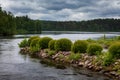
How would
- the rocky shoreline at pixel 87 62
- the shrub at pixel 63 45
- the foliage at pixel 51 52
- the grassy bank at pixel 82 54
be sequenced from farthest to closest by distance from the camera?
the shrub at pixel 63 45
the foliage at pixel 51 52
the grassy bank at pixel 82 54
the rocky shoreline at pixel 87 62

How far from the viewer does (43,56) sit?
101ft

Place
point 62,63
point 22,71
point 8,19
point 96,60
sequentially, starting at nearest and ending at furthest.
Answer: point 22,71
point 96,60
point 62,63
point 8,19

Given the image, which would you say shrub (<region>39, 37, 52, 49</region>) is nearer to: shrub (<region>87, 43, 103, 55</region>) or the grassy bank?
the grassy bank

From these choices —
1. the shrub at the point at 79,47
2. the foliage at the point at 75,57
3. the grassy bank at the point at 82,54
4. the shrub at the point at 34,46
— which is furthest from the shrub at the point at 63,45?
the foliage at the point at 75,57

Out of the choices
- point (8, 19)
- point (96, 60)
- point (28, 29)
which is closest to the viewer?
point (96, 60)

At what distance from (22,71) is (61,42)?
10.4 meters

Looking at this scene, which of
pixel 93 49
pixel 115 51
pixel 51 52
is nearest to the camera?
pixel 115 51

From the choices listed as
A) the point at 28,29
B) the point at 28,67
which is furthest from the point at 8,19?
the point at 28,67

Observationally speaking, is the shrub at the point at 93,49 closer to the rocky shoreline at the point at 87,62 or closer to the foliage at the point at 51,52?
the rocky shoreline at the point at 87,62

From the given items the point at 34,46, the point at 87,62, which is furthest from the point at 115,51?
the point at 34,46

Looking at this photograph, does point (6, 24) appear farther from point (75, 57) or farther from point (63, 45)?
point (75, 57)

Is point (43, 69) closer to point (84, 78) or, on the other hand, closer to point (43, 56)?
point (84, 78)

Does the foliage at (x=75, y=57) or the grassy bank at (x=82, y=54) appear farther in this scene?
the foliage at (x=75, y=57)

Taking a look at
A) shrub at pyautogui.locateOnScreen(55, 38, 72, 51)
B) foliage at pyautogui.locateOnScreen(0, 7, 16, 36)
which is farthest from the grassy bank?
foliage at pyautogui.locateOnScreen(0, 7, 16, 36)
